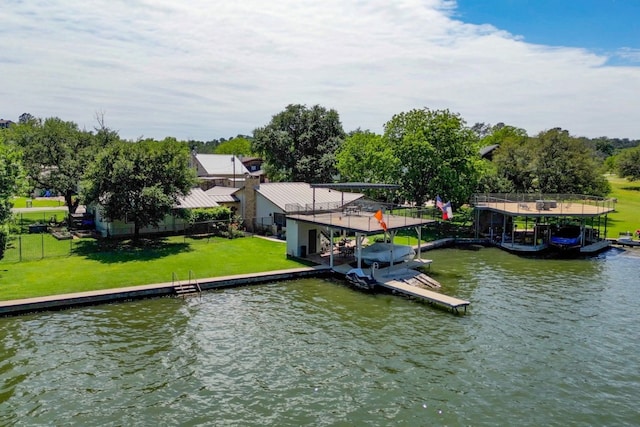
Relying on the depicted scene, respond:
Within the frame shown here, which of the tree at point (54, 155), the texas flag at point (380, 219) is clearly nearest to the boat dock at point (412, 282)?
the texas flag at point (380, 219)

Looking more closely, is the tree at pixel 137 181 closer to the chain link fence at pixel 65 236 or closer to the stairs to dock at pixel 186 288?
the chain link fence at pixel 65 236

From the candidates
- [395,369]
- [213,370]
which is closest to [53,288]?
[213,370]

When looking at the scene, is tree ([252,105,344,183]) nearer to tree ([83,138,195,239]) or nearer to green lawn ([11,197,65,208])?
green lawn ([11,197,65,208])

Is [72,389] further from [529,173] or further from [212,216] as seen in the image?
[529,173]

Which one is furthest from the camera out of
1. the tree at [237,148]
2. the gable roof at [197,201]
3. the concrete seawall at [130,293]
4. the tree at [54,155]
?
the tree at [237,148]

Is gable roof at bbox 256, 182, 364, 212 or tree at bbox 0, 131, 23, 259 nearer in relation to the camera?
tree at bbox 0, 131, 23, 259

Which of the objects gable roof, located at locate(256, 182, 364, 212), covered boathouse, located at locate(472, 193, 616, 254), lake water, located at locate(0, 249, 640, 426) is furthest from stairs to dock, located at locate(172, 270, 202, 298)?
covered boathouse, located at locate(472, 193, 616, 254)

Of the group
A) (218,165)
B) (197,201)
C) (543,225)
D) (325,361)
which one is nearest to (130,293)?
(325,361)
